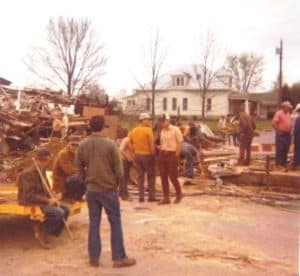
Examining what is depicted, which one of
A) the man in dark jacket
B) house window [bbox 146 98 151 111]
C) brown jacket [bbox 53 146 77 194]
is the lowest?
brown jacket [bbox 53 146 77 194]

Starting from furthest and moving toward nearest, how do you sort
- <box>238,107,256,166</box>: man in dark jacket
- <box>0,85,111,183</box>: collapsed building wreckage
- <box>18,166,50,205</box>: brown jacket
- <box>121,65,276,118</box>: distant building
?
<box>121,65,276,118</box>: distant building → <box>0,85,111,183</box>: collapsed building wreckage → <box>238,107,256,166</box>: man in dark jacket → <box>18,166,50,205</box>: brown jacket

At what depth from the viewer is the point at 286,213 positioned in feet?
39.8

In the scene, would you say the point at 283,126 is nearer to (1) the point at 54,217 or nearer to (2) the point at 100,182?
(1) the point at 54,217

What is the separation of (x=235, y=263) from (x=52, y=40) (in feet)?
153

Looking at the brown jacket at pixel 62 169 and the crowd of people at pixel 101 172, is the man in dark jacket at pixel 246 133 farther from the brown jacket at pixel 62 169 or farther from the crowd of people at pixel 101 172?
the brown jacket at pixel 62 169

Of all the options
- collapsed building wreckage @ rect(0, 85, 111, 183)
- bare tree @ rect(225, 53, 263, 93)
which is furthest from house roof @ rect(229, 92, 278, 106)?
collapsed building wreckage @ rect(0, 85, 111, 183)

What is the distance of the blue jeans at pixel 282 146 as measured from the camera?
15.2 metres

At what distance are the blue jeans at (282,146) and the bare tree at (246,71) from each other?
4725cm

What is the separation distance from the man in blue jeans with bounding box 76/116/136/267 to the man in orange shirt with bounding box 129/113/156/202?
15.4 ft

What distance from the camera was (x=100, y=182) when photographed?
312 inches

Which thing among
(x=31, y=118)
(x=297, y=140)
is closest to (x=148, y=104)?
(x=31, y=118)

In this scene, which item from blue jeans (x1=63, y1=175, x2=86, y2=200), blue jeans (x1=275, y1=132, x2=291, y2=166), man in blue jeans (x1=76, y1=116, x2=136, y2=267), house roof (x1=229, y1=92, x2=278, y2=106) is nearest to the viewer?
man in blue jeans (x1=76, y1=116, x2=136, y2=267)

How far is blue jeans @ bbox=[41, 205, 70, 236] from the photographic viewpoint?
8.85 m

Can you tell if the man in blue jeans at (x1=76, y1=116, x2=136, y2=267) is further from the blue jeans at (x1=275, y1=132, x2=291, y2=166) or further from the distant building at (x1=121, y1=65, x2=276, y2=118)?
the distant building at (x1=121, y1=65, x2=276, y2=118)
